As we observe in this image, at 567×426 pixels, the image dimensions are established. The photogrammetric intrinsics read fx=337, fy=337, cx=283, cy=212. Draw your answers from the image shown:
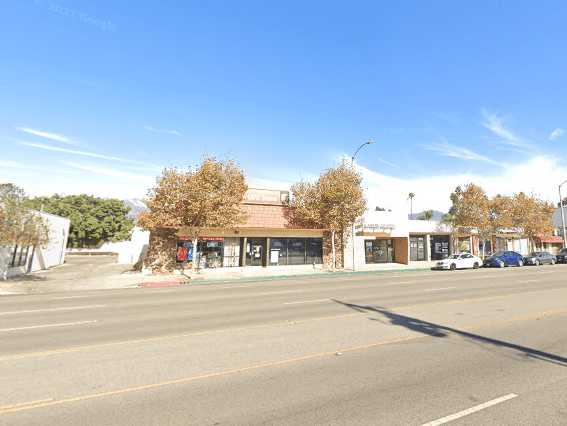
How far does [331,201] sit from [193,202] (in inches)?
508

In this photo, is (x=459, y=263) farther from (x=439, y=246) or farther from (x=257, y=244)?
(x=257, y=244)

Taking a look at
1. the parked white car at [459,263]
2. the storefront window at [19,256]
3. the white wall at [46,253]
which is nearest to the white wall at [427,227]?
the parked white car at [459,263]

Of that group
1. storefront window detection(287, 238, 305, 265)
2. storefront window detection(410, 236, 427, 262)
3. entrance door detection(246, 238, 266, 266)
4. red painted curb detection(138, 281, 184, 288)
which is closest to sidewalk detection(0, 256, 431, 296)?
red painted curb detection(138, 281, 184, 288)

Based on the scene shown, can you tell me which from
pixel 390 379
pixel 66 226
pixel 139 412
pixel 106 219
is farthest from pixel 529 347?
pixel 106 219

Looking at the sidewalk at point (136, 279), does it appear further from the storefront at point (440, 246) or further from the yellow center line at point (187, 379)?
the yellow center line at point (187, 379)

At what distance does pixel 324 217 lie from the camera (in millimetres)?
32125

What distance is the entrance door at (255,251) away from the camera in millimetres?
31438

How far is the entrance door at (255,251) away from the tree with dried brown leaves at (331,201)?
3858 mm

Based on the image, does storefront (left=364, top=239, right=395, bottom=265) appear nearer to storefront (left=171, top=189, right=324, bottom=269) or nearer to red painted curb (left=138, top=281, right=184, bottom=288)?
storefront (left=171, top=189, right=324, bottom=269)

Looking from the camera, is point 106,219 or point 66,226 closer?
point 66,226

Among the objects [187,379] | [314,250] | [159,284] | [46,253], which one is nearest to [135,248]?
[46,253]

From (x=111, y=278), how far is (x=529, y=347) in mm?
24643

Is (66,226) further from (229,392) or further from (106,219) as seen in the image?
(229,392)

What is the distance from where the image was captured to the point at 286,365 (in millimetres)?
6527
